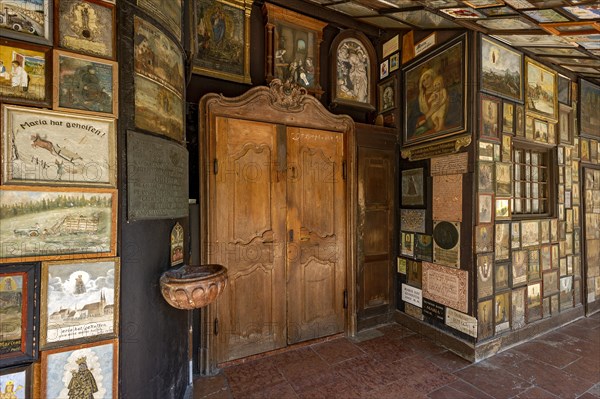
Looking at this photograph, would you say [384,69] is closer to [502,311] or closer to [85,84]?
[502,311]

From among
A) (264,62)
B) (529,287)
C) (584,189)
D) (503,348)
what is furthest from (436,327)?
(264,62)

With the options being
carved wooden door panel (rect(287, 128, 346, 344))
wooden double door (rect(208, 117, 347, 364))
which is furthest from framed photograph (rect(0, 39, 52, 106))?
carved wooden door panel (rect(287, 128, 346, 344))

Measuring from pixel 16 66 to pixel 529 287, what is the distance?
468 centimetres

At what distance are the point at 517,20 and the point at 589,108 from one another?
2.75 m

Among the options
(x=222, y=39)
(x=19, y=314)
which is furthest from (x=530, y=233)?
(x=19, y=314)

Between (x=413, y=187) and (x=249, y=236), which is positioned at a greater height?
(x=413, y=187)

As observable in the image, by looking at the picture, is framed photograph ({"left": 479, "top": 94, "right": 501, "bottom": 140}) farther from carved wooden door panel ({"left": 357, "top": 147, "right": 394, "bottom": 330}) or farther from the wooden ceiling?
carved wooden door panel ({"left": 357, "top": 147, "right": 394, "bottom": 330})

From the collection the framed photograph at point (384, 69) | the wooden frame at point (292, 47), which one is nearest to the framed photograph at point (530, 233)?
the framed photograph at point (384, 69)

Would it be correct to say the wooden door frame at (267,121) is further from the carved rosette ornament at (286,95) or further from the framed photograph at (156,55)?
the framed photograph at (156,55)

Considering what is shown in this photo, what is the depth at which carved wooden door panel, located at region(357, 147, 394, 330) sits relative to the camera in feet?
11.1

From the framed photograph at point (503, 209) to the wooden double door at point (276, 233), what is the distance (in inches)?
62.5

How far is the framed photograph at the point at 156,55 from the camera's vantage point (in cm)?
159

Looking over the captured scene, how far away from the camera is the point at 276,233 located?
2.94 metres

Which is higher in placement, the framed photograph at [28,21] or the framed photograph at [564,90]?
the framed photograph at [564,90]
